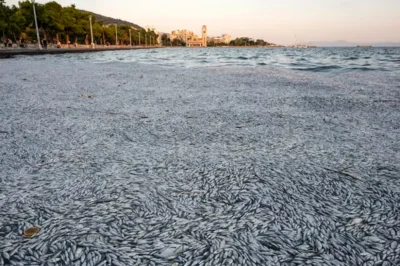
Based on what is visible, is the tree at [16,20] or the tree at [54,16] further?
the tree at [54,16]

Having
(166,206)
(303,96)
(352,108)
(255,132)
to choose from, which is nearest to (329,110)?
(352,108)

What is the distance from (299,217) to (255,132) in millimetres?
2234

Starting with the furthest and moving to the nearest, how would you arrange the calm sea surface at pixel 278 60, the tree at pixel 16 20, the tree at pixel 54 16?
the tree at pixel 54 16, the tree at pixel 16 20, the calm sea surface at pixel 278 60

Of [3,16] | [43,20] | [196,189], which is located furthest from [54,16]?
[196,189]

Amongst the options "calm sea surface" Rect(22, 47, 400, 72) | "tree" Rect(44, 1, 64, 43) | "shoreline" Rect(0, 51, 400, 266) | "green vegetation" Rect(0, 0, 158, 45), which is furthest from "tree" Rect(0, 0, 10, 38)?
"shoreline" Rect(0, 51, 400, 266)

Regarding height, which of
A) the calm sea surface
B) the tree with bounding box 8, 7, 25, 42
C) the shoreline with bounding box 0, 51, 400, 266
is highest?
the tree with bounding box 8, 7, 25, 42

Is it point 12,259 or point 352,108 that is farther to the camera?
point 352,108

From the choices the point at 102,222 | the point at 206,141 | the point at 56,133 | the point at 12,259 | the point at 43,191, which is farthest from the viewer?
the point at 56,133

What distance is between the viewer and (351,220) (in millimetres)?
2033

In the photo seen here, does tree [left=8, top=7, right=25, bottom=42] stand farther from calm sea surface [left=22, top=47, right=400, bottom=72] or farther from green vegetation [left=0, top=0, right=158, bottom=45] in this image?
calm sea surface [left=22, top=47, right=400, bottom=72]

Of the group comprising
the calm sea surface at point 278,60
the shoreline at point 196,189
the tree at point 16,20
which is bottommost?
the shoreline at point 196,189

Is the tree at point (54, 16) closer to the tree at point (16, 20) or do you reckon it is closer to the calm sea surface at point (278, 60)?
the tree at point (16, 20)

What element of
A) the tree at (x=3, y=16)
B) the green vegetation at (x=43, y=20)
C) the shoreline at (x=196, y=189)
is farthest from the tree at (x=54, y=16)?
the shoreline at (x=196, y=189)

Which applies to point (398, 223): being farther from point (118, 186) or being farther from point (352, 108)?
point (352, 108)
